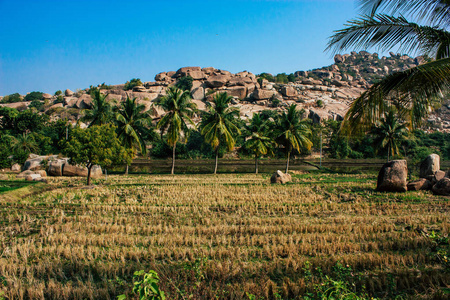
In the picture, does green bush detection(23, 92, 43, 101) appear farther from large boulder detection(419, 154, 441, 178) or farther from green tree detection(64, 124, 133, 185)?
large boulder detection(419, 154, 441, 178)

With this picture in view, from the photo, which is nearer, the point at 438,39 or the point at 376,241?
the point at 438,39

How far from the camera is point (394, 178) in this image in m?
16.5

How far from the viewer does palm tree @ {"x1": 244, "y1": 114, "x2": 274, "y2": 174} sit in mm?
34469

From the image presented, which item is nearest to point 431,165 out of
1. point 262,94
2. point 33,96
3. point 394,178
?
point 394,178

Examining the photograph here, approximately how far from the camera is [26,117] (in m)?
57.5

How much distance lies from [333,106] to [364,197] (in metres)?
77.8

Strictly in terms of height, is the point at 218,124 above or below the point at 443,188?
above

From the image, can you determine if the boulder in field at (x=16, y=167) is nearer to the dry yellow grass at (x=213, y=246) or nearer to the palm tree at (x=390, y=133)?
the dry yellow grass at (x=213, y=246)

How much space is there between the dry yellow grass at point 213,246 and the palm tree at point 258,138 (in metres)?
21.4

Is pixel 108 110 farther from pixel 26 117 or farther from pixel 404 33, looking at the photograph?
pixel 26 117

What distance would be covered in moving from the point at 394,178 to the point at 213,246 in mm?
13631

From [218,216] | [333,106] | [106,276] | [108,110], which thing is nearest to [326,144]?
[333,106]

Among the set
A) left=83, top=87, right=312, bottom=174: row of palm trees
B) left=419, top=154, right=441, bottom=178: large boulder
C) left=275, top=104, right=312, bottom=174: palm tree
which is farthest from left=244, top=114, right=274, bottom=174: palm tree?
left=419, top=154, right=441, bottom=178: large boulder

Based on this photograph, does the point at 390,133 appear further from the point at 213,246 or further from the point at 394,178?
the point at 213,246
